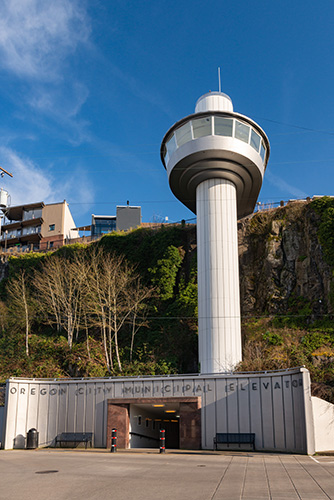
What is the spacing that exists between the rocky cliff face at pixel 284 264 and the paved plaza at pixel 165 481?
21.8 metres

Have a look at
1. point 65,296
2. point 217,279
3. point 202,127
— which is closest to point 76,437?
point 217,279

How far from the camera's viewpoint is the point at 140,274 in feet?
137

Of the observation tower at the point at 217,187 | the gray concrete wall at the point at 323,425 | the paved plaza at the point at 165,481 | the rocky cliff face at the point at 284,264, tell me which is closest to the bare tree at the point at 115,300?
the observation tower at the point at 217,187

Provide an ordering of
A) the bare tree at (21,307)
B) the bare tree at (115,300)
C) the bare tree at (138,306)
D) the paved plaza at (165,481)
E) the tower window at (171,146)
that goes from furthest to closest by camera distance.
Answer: the bare tree at (21,307), the bare tree at (138,306), the bare tree at (115,300), the tower window at (171,146), the paved plaza at (165,481)

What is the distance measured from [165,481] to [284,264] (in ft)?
94.6

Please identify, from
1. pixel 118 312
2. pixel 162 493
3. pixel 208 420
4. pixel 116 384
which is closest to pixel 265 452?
pixel 208 420

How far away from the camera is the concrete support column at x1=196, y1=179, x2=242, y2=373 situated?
29.8 m

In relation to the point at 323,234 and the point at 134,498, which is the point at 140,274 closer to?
the point at 323,234

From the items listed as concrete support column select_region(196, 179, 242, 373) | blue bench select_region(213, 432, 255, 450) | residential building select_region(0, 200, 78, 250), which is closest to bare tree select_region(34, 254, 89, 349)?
concrete support column select_region(196, 179, 242, 373)

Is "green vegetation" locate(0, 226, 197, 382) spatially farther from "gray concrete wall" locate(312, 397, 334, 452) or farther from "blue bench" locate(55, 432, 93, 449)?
"gray concrete wall" locate(312, 397, 334, 452)

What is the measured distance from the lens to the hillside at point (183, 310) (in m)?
32.3

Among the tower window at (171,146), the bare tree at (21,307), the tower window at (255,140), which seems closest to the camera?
the tower window at (255,140)

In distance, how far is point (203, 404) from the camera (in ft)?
73.8

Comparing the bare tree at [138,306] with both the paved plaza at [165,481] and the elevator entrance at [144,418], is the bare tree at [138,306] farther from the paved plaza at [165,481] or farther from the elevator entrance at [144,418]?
the paved plaza at [165,481]
